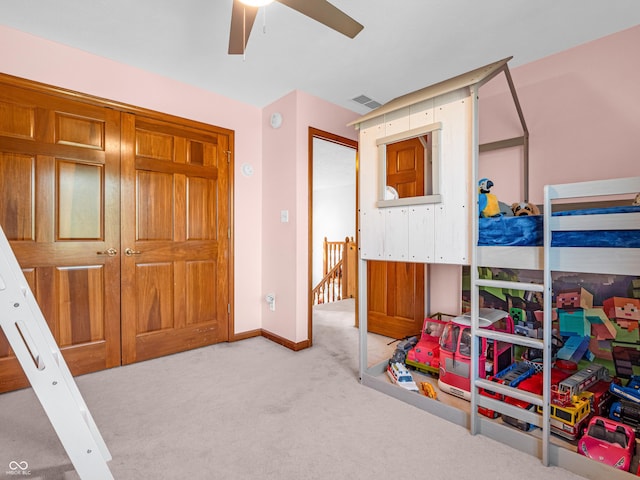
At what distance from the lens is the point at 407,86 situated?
2.96 m

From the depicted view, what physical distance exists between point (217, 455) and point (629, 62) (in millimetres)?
3483

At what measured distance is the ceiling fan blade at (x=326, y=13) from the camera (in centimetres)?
151

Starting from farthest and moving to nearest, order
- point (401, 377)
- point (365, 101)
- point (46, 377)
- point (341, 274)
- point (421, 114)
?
point (341, 274) < point (365, 101) < point (401, 377) < point (421, 114) < point (46, 377)

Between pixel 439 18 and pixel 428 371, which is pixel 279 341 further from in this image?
pixel 439 18

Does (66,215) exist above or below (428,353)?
above

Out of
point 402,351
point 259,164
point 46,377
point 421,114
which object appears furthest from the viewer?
point 259,164

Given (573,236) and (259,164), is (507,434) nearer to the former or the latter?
(573,236)

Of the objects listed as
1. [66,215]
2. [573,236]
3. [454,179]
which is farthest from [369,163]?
[66,215]

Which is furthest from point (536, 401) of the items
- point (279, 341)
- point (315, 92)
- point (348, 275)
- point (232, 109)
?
point (348, 275)

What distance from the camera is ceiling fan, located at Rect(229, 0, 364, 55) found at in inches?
59.0

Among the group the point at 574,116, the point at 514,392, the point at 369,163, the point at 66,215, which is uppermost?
the point at 574,116

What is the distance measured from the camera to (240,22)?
5.34 ft

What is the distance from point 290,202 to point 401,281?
56.2 inches

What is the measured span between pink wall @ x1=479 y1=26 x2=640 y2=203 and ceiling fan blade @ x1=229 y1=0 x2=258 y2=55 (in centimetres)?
216
